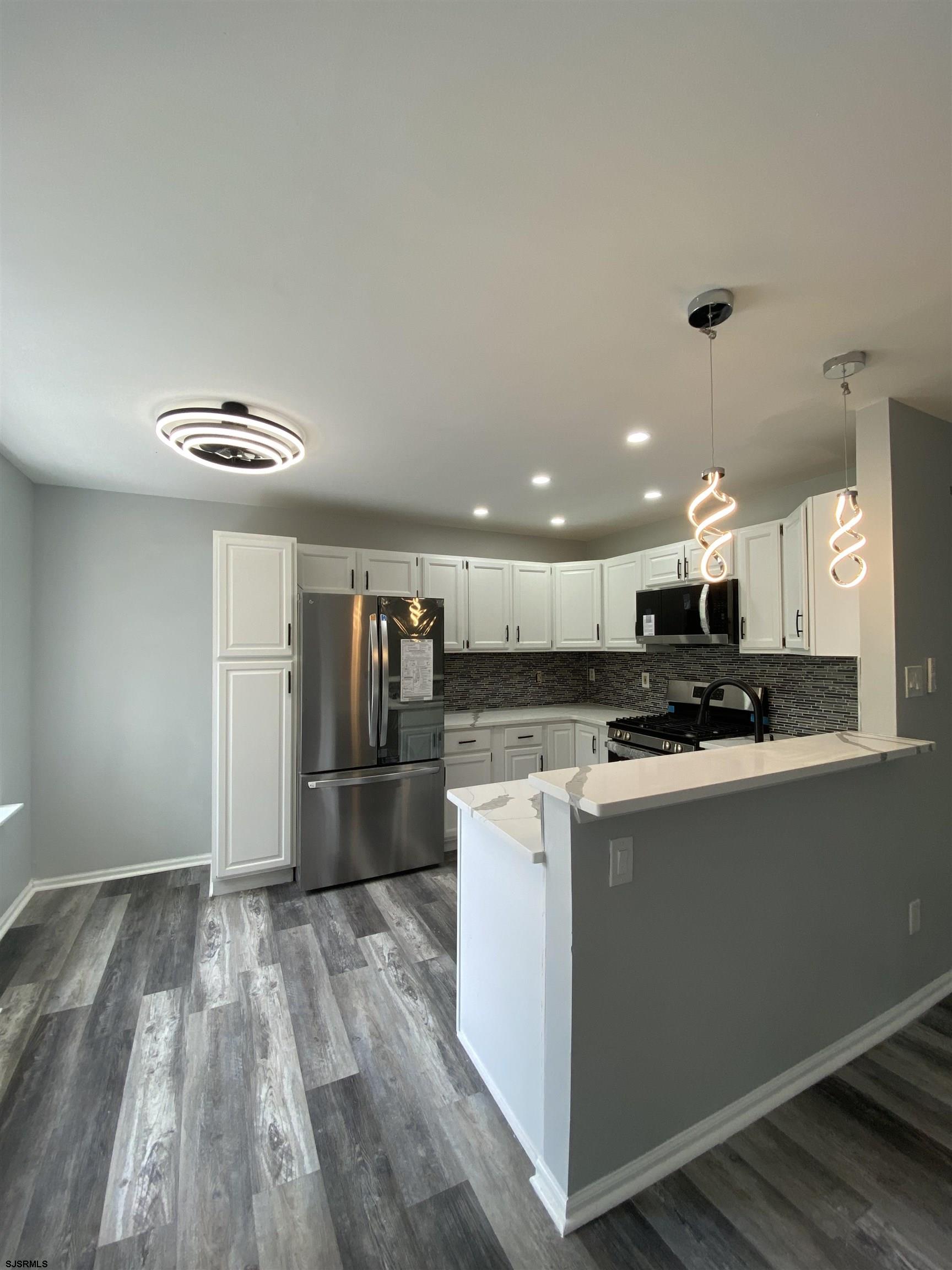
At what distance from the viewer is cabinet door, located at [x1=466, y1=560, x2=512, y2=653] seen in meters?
4.20

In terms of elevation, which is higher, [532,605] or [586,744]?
[532,605]

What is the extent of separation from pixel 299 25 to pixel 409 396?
1248 mm

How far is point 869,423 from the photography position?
7.05 ft

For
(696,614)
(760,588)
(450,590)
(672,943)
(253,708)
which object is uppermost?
(450,590)

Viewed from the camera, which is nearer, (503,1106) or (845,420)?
(503,1106)

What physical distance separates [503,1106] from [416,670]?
2326 mm

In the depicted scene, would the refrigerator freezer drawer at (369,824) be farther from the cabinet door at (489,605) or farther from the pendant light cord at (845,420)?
the pendant light cord at (845,420)

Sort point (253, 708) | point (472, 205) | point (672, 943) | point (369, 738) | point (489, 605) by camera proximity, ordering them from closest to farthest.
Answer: point (472, 205), point (672, 943), point (253, 708), point (369, 738), point (489, 605)

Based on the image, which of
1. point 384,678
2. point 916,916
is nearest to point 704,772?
point 916,916

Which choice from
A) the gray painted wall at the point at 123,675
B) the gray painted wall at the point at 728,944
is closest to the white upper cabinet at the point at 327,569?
the gray painted wall at the point at 123,675

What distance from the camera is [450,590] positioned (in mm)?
4098

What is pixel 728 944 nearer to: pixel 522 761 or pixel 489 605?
pixel 522 761

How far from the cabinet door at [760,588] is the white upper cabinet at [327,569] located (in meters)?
2.52

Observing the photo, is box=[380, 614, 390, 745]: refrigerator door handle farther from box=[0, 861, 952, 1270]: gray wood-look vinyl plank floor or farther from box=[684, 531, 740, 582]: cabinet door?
box=[684, 531, 740, 582]: cabinet door
